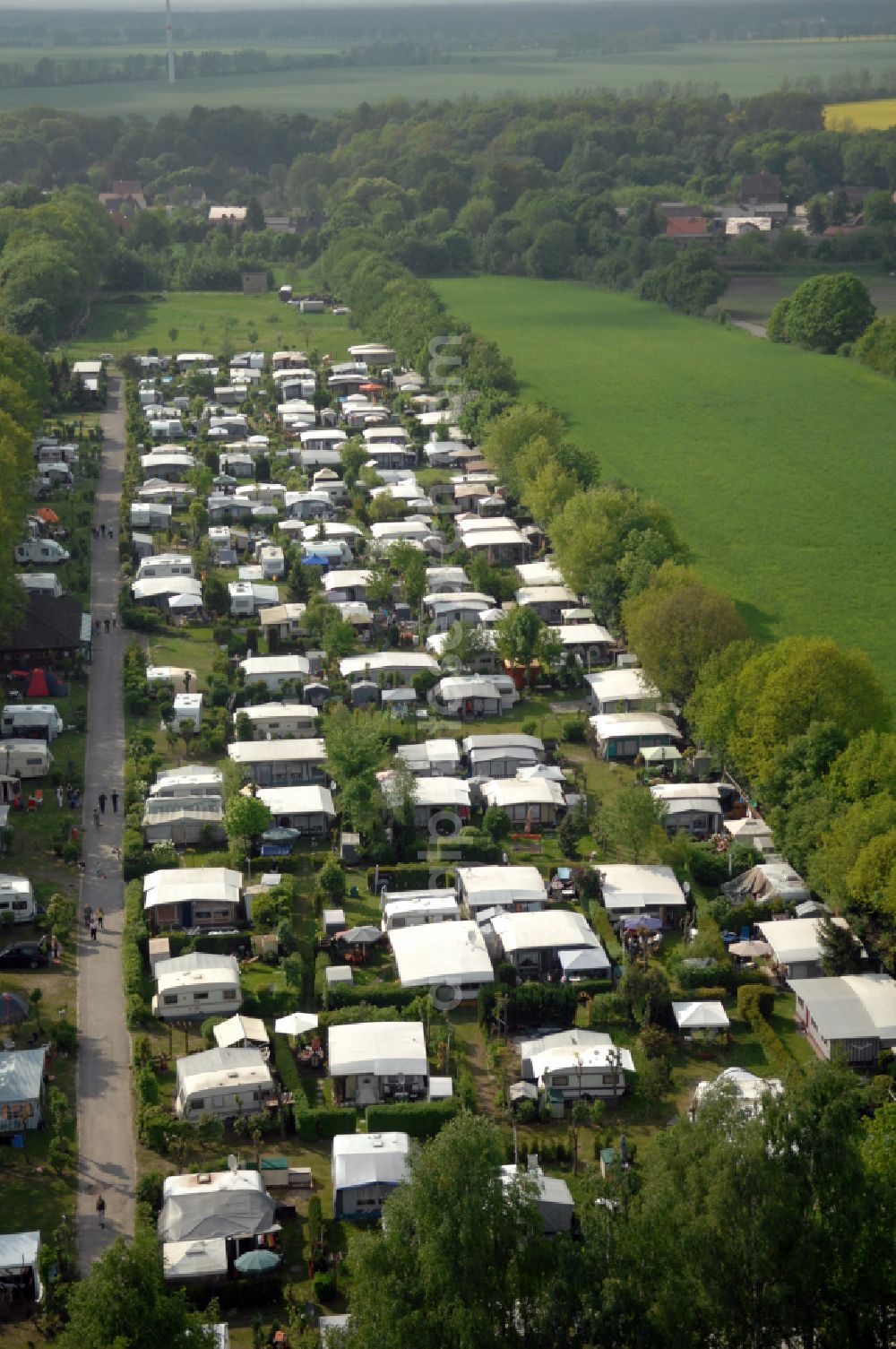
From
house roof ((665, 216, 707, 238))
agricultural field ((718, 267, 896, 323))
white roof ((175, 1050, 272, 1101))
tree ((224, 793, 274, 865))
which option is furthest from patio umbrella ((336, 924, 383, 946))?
house roof ((665, 216, 707, 238))

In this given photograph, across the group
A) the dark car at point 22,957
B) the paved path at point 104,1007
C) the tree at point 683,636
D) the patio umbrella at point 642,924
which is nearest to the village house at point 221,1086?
the paved path at point 104,1007

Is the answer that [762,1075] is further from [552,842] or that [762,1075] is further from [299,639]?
[299,639]

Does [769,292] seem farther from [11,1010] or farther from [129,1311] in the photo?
[129,1311]

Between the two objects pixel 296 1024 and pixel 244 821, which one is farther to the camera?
pixel 244 821

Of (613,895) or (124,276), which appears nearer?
(613,895)

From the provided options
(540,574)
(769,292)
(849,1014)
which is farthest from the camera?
(769,292)

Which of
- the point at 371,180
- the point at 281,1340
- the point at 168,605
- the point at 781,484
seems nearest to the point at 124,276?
the point at 371,180

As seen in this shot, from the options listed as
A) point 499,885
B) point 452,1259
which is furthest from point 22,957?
point 452,1259

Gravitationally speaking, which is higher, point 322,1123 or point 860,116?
point 860,116

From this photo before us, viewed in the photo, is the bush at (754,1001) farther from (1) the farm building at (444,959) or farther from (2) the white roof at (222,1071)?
(2) the white roof at (222,1071)
